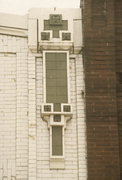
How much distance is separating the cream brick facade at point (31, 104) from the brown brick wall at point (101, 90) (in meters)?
0.21

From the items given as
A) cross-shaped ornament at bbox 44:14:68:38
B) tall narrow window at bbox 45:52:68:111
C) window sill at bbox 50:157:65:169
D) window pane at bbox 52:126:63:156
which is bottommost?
window sill at bbox 50:157:65:169

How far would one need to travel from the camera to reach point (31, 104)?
36.7ft

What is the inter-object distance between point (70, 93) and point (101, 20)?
1.67 meters

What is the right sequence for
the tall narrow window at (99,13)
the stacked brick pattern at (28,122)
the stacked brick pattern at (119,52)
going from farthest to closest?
the tall narrow window at (99,13) → the stacked brick pattern at (119,52) → the stacked brick pattern at (28,122)

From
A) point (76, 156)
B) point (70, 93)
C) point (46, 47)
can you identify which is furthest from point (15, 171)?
point (46, 47)

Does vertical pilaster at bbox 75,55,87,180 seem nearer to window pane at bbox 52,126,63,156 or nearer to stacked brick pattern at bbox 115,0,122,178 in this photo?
window pane at bbox 52,126,63,156

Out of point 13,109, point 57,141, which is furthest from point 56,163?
point 13,109

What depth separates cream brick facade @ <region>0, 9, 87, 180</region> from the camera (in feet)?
35.5

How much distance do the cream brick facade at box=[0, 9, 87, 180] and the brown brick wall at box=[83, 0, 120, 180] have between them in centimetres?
21

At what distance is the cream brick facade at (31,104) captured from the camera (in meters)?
10.8

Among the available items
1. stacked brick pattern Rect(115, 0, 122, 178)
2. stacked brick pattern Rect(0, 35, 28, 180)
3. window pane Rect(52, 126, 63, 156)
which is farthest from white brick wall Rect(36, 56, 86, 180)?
stacked brick pattern Rect(115, 0, 122, 178)

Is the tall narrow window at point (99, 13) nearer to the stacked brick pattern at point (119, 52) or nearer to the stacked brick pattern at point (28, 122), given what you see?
the stacked brick pattern at point (119, 52)

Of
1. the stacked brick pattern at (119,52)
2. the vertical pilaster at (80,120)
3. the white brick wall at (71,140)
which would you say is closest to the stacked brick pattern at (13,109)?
the white brick wall at (71,140)

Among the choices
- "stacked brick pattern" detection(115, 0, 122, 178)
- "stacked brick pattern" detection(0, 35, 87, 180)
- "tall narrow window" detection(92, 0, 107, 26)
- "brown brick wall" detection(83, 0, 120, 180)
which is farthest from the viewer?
"tall narrow window" detection(92, 0, 107, 26)
